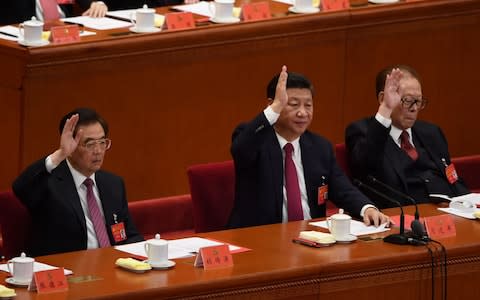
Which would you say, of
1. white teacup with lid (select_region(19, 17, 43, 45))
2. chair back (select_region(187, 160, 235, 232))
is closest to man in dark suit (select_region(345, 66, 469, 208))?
chair back (select_region(187, 160, 235, 232))

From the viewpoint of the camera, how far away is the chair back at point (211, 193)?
5.79 meters

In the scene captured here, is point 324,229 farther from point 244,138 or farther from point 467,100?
point 467,100

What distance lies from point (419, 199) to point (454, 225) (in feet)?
2.59

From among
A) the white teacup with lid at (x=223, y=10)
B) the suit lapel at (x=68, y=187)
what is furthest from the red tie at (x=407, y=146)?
the suit lapel at (x=68, y=187)

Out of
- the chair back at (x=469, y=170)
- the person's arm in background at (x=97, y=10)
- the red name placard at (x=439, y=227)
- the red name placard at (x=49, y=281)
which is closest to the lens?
the red name placard at (x=49, y=281)

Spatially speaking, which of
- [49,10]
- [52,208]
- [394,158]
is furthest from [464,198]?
[49,10]

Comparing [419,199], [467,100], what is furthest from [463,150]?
[419,199]

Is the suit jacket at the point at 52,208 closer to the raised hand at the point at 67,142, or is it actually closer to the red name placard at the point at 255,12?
the raised hand at the point at 67,142

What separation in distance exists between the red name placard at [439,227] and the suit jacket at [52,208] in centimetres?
120

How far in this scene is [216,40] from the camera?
6785mm

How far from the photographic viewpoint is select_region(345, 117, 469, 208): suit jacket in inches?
234

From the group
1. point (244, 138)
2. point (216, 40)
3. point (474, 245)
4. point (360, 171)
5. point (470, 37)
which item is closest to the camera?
point (474, 245)

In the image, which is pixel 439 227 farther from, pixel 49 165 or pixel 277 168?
pixel 49 165

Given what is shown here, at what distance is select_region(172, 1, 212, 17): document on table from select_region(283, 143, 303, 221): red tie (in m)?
1.61
